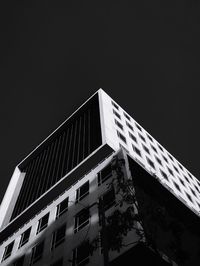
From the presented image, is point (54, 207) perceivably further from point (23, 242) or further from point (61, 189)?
point (61, 189)

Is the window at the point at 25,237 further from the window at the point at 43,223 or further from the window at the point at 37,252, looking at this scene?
the window at the point at 37,252

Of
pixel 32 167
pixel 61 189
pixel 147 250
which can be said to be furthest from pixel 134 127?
pixel 147 250

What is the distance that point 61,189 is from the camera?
46750 mm

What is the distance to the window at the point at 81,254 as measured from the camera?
21672 mm

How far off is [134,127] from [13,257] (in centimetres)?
3338

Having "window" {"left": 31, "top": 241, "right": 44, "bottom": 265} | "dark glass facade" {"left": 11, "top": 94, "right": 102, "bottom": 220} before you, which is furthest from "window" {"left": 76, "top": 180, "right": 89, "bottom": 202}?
"dark glass facade" {"left": 11, "top": 94, "right": 102, "bottom": 220}

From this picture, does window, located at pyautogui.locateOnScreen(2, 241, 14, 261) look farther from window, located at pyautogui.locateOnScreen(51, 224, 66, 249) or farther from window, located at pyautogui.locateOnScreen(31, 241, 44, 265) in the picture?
window, located at pyautogui.locateOnScreen(51, 224, 66, 249)

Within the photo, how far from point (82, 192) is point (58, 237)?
5.03m

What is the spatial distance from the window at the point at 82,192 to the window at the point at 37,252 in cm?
552

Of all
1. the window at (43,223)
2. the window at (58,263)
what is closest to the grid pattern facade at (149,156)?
the window at (43,223)

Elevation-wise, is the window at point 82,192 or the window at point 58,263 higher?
the window at point 82,192

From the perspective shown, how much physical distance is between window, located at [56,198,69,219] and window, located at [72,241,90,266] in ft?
23.1

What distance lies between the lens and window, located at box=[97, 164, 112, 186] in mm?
28219

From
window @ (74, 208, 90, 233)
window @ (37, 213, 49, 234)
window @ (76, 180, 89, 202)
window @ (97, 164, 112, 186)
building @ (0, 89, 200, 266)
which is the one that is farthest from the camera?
window @ (37, 213, 49, 234)
